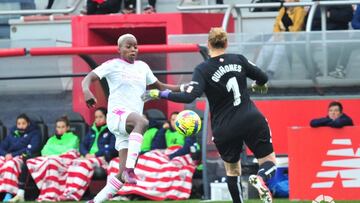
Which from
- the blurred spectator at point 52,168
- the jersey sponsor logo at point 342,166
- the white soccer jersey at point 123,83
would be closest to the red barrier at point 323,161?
the jersey sponsor logo at point 342,166

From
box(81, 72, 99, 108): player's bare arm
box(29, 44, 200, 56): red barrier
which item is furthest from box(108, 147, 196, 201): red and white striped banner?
box(81, 72, 99, 108): player's bare arm

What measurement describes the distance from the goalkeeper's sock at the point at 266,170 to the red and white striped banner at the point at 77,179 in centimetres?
533

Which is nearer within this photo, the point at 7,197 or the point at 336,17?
the point at 7,197

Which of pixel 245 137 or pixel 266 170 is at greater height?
pixel 245 137

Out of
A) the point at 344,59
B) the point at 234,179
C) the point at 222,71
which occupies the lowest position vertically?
the point at 234,179

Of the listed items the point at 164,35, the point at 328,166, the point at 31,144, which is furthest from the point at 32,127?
the point at 328,166

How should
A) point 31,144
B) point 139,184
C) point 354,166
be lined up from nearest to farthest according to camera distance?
point 354,166 → point 139,184 → point 31,144

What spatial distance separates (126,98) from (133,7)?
6744 millimetres

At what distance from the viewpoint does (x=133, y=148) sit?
12.8m

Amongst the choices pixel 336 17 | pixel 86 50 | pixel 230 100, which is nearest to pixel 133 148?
pixel 230 100

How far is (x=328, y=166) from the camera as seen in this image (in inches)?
606

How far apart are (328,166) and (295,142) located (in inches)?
21.5

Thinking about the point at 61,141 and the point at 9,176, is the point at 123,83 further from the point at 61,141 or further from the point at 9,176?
the point at 61,141

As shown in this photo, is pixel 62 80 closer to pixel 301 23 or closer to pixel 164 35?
pixel 164 35
